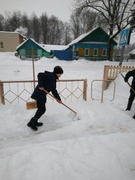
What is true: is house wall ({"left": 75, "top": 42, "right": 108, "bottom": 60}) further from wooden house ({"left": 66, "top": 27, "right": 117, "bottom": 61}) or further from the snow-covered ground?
the snow-covered ground

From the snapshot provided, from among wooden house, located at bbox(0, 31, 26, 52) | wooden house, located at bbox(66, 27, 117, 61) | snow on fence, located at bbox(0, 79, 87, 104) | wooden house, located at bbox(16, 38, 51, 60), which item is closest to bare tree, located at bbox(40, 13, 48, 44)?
wooden house, located at bbox(0, 31, 26, 52)

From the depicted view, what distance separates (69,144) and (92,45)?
851 inches

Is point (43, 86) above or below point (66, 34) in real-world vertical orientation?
below

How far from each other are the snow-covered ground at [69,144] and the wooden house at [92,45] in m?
18.2

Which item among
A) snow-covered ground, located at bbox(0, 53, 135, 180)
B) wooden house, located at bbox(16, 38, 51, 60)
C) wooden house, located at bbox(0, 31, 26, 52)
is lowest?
snow-covered ground, located at bbox(0, 53, 135, 180)

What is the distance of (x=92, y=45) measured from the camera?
2208cm

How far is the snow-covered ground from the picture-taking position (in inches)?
80.8

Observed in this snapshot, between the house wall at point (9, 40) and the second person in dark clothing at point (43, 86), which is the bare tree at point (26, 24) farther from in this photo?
the second person in dark clothing at point (43, 86)

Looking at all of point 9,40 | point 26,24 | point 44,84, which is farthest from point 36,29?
point 44,84

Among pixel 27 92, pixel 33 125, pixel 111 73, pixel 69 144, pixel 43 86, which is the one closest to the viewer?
pixel 69 144

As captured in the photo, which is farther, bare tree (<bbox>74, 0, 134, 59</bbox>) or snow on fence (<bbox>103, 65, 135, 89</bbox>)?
bare tree (<bbox>74, 0, 134, 59</bbox>)

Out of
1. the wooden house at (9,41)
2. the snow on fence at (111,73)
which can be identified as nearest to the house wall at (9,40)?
the wooden house at (9,41)

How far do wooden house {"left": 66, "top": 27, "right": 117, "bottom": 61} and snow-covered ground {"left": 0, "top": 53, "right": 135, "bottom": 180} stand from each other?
1822cm

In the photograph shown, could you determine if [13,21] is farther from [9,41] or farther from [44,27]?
[9,41]
